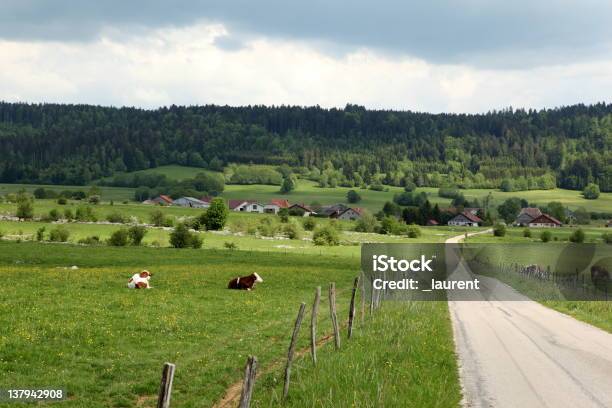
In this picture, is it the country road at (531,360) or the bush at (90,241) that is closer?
the country road at (531,360)

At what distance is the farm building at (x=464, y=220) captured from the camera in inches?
7116

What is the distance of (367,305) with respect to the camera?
3697 centimetres

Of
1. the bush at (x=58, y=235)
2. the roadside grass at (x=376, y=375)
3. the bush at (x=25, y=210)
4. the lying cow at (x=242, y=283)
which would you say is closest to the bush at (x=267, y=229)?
the bush at (x=25, y=210)

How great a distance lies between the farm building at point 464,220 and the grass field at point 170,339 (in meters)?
142

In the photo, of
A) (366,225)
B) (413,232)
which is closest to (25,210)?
(366,225)

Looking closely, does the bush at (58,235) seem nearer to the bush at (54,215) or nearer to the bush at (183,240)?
the bush at (183,240)

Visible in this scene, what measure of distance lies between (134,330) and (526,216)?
174297 millimetres

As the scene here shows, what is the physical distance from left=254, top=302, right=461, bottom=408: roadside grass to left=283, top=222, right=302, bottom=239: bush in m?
87.5

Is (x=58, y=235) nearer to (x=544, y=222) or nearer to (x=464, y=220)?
(x=464, y=220)

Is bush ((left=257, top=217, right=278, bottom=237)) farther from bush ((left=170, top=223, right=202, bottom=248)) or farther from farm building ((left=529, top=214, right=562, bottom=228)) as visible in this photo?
farm building ((left=529, top=214, right=562, bottom=228))

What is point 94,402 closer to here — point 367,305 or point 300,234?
point 367,305

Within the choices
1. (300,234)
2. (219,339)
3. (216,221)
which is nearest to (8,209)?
(216,221)

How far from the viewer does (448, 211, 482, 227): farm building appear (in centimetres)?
18075

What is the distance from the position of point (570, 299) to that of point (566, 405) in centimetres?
3241
